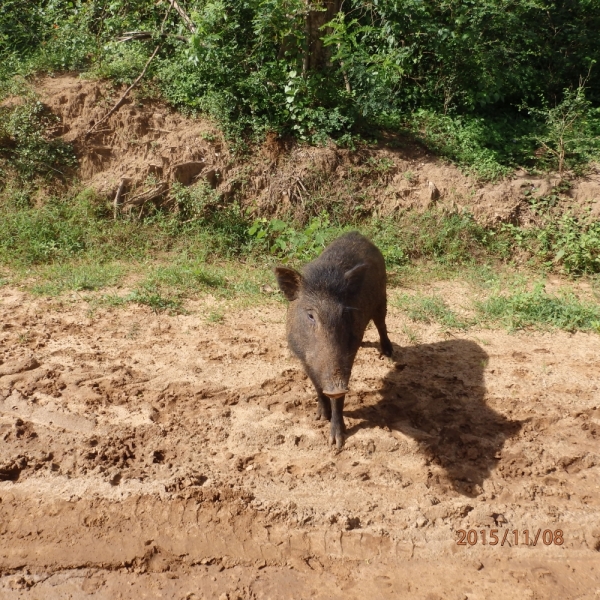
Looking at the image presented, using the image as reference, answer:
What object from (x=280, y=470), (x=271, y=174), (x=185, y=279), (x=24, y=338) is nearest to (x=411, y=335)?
(x=280, y=470)

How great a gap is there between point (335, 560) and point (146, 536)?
1211 mm

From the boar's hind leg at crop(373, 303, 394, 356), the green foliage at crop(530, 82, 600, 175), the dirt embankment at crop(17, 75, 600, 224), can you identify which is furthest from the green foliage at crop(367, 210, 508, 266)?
the boar's hind leg at crop(373, 303, 394, 356)

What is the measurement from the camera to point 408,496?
12.9 feet

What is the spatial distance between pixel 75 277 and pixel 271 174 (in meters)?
3.31

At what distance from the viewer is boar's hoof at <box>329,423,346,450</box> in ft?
14.2

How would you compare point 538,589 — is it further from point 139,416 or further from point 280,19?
point 280,19

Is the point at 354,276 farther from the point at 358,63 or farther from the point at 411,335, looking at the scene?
the point at 358,63

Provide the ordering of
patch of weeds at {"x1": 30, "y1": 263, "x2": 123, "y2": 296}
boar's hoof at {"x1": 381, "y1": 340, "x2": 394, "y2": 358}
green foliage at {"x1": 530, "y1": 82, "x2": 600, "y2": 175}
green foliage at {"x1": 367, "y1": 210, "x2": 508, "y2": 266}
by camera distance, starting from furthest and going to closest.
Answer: green foliage at {"x1": 530, "y1": 82, "x2": 600, "y2": 175}
green foliage at {"x1": 367, "y1": 210, "x2": 508, "y2": 266}
patch of weeds at {"x1": 30, "y1": 263, "x2": 123, "y2": 296}
boar's hoof at {"x1": 381, "y1": 340, "x2": 394, "y2": 358}

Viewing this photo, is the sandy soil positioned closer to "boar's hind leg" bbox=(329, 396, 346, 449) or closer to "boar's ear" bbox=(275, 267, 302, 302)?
"boar's hind leg" bbox=(329, 396, 346, 449)

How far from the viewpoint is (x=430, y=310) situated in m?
6.49

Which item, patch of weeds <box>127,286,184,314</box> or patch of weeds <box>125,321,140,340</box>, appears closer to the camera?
patch of weeds <box>125,321,140,340</box>

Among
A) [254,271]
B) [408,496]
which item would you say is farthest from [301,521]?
[254,271]

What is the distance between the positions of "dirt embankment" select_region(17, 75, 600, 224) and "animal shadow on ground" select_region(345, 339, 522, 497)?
3.48 meters

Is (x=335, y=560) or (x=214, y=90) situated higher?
(x=214, y=90)
